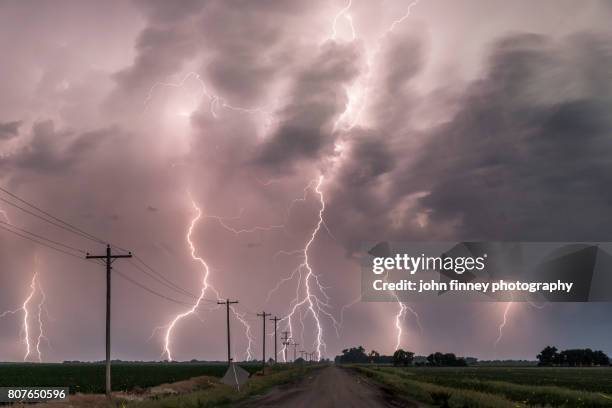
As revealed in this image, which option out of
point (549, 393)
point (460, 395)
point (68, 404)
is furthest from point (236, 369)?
point (549, 393)

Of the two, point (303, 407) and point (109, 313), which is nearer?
point (303, 407)

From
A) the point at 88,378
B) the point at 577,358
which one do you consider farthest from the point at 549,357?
the point at 88,378

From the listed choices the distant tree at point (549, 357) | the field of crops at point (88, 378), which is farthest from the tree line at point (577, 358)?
the field of crops at point (88, 378)

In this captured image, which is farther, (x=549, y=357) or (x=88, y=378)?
(x=549, y=357)

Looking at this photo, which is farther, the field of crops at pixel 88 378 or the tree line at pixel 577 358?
the tree line at pixel 577 358

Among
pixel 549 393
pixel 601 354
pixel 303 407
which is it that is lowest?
pixel 601 354

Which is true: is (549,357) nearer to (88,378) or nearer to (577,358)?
(577,358)

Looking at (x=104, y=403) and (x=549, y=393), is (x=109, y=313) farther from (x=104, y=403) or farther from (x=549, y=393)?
(x=549, y=393)

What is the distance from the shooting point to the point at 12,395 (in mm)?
38031

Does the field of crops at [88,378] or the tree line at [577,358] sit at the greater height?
A: the field of crops at [88,378]

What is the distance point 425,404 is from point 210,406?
11.1 metres

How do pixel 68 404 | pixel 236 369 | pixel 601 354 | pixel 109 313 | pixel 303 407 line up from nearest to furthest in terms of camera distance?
1. pixel 303 407
2. pixel 68 404
3. pixel 109 313
4. pixel 236 369
5. pixel 601 354

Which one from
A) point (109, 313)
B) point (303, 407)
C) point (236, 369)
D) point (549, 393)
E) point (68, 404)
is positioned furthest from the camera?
point (549, 393)

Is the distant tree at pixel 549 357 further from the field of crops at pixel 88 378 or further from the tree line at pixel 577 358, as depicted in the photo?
the field of crops at pixel 88 378
